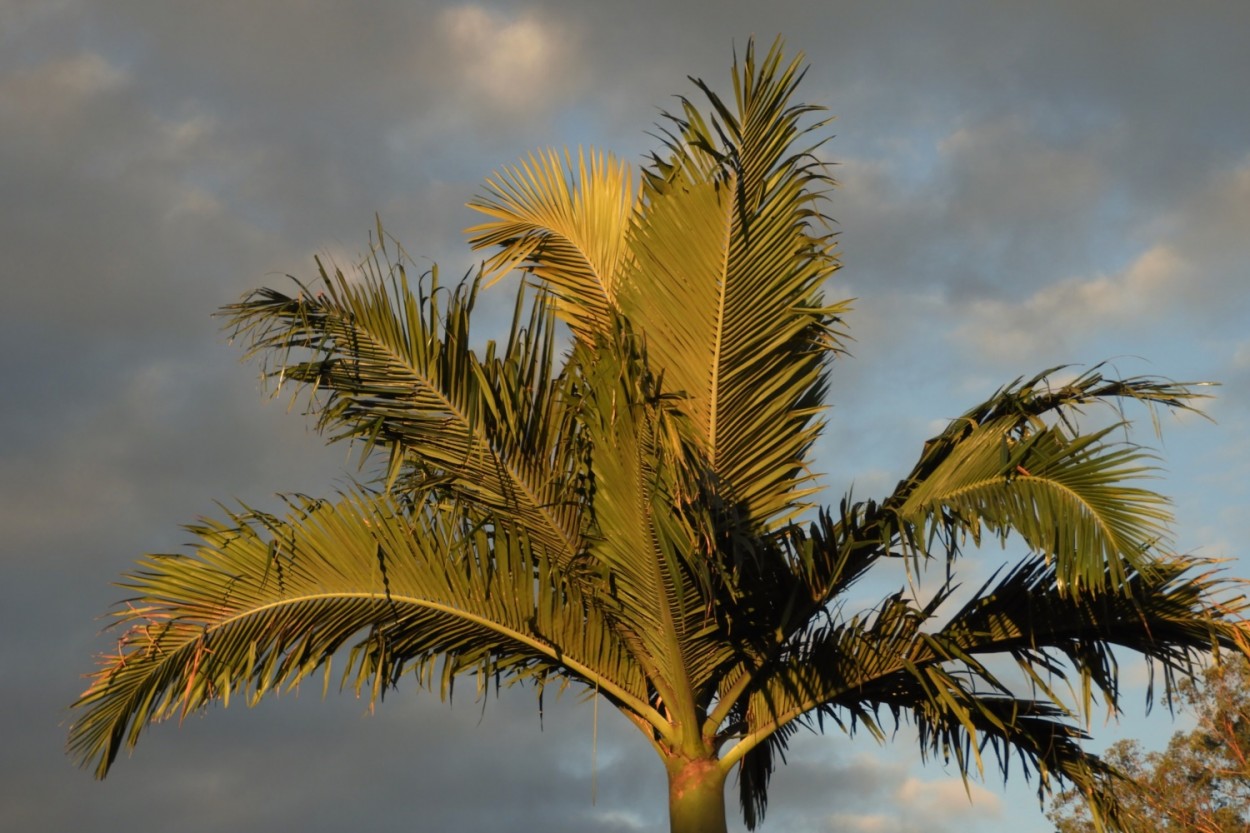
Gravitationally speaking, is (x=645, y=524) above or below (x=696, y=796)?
above

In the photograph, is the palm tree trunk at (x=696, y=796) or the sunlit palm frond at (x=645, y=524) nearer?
the sunlit palm frond at (x=645, y=524)

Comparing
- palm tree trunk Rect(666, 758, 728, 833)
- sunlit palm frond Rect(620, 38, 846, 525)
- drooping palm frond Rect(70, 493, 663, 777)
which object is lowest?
palm tree trunk Rect(666, 758, 728, 833)

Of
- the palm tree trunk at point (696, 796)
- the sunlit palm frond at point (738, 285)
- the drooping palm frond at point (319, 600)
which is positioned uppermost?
the sunlit palm frond at point (738, 285)

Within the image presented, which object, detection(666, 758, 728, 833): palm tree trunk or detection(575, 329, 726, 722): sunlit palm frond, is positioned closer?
detection(575, 329, 726, 722): sunlit palm frond

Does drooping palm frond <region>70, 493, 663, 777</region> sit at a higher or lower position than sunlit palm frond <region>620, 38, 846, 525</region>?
lower

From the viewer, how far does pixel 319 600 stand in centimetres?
702

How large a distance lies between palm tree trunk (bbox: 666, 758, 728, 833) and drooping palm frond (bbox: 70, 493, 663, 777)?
0.32 metres

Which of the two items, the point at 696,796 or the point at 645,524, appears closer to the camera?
the point at 645,524

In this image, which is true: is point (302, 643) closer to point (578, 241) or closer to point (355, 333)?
point (355, 333)

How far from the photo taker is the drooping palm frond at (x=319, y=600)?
22.8 feet

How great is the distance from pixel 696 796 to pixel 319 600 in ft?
7.12

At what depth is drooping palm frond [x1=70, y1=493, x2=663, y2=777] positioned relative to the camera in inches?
274

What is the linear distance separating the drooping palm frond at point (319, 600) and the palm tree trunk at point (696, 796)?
1.05ft

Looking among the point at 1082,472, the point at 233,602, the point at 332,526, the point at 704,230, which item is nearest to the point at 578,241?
the point at 704,230
